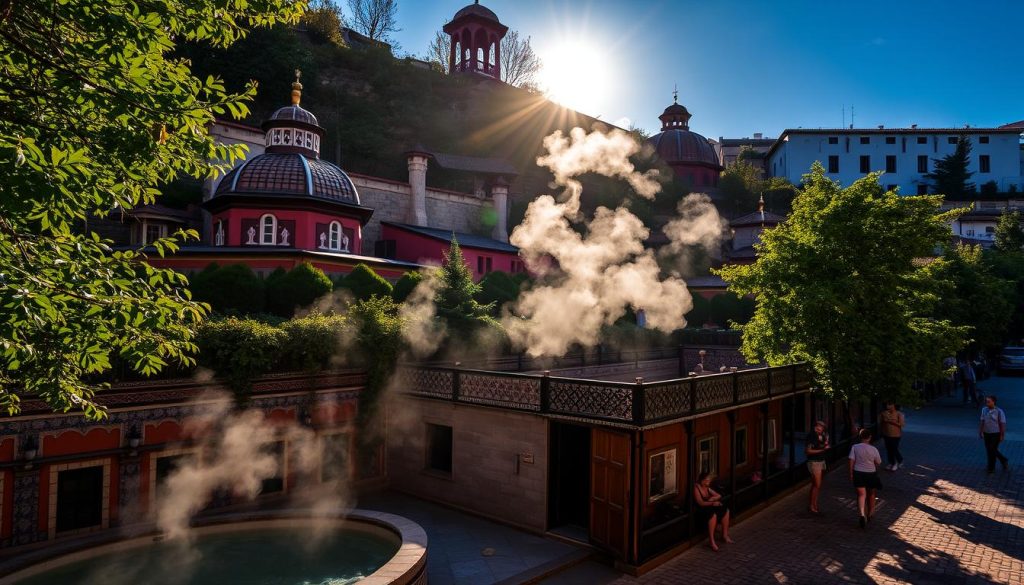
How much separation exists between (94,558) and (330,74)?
60.1 meters

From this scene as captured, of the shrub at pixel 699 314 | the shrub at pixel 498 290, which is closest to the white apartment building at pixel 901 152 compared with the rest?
the shrub at pixel 699 314

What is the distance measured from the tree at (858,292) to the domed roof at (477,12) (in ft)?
220

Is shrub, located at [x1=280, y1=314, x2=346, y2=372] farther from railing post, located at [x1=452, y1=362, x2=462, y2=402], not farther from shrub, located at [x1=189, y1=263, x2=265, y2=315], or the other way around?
shrub, located at [x1=189, y1=263, x2=265, y2=315]

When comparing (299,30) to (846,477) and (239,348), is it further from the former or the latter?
(846,477)

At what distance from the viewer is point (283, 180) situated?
30781mm

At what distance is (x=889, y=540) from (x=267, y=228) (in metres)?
29.0

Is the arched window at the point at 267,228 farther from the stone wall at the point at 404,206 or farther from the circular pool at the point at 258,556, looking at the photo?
the circular pool at the point at 258,556

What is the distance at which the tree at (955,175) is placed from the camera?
72.2 metres

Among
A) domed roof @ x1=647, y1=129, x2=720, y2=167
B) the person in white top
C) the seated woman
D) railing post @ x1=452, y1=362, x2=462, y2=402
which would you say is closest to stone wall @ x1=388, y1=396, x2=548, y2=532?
railing post @ x1=452, y1=362, x2=462, y2=402

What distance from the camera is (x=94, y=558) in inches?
404

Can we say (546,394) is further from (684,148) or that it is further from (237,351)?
(684,148)

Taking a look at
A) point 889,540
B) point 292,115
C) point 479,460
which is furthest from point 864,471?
point 292,115

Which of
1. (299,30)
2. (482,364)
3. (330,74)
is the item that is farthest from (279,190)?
(299,30)

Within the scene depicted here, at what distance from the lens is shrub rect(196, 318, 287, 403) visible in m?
12.8
